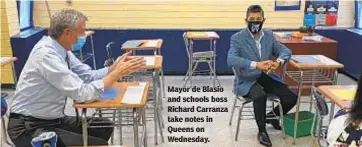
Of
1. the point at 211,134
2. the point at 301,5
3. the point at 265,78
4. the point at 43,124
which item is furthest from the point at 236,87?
the point at 301,5

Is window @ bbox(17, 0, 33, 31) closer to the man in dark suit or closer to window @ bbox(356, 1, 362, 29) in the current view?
the man in dark suit

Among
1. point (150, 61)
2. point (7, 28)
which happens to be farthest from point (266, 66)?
point (7, 28)

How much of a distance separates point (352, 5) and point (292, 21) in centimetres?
94

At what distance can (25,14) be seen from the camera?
5.26 m

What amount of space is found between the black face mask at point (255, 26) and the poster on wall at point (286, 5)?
2512mm

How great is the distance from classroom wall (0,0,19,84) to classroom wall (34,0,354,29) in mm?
801

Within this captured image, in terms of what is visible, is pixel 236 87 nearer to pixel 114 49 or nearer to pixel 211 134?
pixel 211 134

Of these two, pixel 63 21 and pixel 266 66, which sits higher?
pixel 63 21

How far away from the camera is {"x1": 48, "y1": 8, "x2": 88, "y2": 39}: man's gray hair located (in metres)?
1.89

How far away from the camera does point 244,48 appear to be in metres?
3.08

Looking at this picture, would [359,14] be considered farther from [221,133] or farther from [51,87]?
[51,87]

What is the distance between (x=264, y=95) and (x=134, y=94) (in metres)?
1.26

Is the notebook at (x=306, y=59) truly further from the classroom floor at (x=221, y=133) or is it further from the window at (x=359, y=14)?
the window at (x=359, y=14)

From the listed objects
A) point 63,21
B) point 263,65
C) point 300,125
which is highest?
point 63,21
